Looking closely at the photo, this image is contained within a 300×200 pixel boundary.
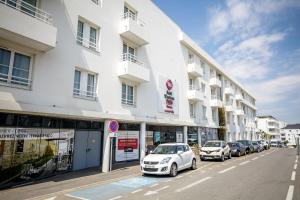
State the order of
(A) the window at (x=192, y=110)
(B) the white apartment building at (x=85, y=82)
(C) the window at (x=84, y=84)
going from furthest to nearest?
(A) the window at (x=192, y=110)
(C) the window at (x=84, y=84)
(B) the white apartment building at (x=85, y=82)

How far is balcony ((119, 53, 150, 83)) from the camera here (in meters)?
16.3

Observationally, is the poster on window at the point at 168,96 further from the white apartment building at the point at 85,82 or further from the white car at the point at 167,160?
the white car at the point at 167,160

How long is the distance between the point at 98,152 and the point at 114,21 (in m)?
9.54

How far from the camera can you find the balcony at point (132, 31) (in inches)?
665

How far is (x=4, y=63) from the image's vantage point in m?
10.3

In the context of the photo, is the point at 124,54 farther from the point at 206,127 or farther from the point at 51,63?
the point at 206,127

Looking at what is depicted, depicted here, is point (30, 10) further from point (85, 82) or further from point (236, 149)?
point (236, 149)

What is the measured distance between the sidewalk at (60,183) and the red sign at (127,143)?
351 centimetres

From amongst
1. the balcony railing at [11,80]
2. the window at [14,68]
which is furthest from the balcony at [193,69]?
the balcony railing at [11,80]

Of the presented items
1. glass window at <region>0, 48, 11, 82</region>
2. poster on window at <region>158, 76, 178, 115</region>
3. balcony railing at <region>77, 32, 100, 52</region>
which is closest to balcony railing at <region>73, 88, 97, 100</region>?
balcony railing at <region>77, 32, 100, 52</region>

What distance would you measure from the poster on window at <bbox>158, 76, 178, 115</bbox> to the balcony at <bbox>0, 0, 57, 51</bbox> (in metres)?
11.9

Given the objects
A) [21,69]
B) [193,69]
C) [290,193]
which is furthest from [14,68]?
[193,69]

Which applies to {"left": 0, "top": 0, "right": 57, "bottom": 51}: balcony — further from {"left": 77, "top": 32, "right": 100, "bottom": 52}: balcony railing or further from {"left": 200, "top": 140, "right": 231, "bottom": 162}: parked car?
{"left": 200, "top": 140, "right": 231, "bottom": 162}: parked car

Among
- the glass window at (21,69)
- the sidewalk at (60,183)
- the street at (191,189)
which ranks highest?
the glass window at (21,69)
